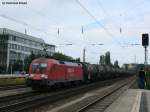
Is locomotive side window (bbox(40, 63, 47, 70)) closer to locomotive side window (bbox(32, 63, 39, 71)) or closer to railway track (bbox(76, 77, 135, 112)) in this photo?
locomotive side window (bbox(32, 63, 39, 71))

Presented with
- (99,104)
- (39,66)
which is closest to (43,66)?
(39,66)

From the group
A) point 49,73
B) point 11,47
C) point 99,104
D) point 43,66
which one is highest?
point 11,47

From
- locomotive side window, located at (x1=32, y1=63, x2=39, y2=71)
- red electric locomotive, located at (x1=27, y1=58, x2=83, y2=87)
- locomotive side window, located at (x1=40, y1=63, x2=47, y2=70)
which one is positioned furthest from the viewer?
locomotive side window, located at (x1=32, y1=63, x2=39, y2=71)

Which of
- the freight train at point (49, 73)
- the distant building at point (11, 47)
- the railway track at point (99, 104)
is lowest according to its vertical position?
the railway track at point (99, 104)

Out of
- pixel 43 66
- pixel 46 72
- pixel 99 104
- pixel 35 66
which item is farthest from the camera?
pixel 35 66

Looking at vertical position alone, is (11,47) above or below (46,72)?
above

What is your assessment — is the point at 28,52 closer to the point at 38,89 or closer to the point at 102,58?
the point at 102,58


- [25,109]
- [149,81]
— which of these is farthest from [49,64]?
[25,109]

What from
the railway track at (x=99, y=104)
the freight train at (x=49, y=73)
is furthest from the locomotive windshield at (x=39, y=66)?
the railway track at (x=99, y=104)

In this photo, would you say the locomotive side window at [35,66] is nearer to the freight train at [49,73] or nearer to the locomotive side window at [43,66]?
the freight train at [49,73]

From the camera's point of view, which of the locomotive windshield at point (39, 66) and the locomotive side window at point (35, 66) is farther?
the locomotive side window at point (35, 66)

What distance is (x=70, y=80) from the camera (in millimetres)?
37562

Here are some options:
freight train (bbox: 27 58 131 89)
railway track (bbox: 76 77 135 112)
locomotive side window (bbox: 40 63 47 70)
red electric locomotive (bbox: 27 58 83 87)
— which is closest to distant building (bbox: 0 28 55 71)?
freight train (bbox: 27 58 131 89)

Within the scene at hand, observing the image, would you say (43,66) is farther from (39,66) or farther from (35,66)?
A: (35,66)
